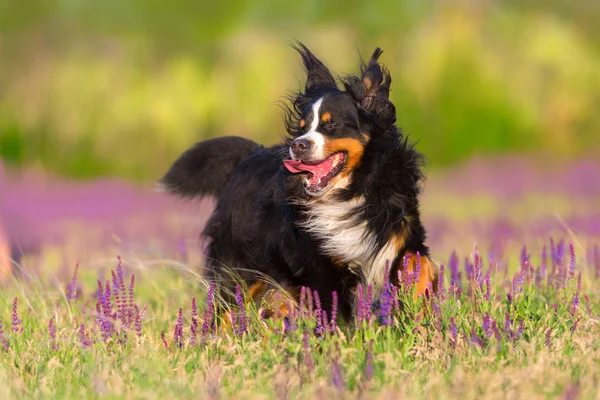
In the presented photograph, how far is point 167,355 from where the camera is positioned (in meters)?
3.97

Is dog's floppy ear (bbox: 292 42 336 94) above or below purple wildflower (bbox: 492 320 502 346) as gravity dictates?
above

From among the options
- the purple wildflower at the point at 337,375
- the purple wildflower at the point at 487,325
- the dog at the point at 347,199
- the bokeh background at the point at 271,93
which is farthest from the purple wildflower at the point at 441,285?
the bokeh background at the point at 271,93

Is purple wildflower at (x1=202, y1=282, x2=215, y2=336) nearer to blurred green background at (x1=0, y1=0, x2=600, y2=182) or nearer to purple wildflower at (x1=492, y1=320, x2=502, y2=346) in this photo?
purple wildflower at (x1=492, y1=320, x2=502, y2=346)

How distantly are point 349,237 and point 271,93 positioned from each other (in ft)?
38.2

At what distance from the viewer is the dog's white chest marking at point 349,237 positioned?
4.46 m

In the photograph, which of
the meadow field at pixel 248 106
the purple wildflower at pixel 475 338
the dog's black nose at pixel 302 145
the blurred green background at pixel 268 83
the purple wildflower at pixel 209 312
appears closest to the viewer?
the purple wildflower at pixel 475 338

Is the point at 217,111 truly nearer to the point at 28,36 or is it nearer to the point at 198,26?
the point at 198,26

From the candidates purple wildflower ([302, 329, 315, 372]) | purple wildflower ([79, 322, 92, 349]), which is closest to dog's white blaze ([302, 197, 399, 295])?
purple wildflower ([302, 329, 315, 372])

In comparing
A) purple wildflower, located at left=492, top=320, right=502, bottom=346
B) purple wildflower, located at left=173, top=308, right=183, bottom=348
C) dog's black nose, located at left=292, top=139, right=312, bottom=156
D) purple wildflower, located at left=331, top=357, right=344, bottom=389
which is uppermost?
dog's black nose, located at left=292, top=139, right=312, bottom=156

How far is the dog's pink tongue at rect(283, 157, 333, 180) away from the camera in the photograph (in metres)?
4.50

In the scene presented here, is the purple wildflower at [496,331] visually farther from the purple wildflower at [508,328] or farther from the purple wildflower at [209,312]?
the purple wildflower at [209,312]

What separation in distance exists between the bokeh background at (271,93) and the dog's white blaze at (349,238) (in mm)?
10113

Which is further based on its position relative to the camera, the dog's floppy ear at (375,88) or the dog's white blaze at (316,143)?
the dog's floppy ear at (375,88)

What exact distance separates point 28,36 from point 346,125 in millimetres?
14988
